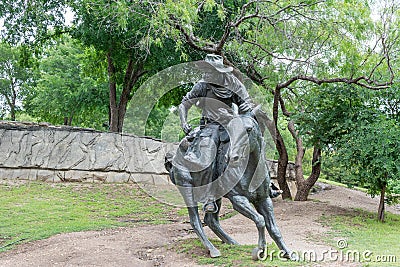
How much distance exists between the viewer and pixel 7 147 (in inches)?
492

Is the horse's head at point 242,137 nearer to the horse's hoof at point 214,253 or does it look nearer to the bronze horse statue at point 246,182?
the bronze horse statue at point 246,182

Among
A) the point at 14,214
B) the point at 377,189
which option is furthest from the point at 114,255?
the point at 377,189

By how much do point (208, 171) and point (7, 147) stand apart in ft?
30.1

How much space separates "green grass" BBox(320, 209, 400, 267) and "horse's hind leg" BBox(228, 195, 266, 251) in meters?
1.31

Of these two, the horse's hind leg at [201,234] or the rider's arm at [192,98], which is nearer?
the horse's hind leg at [201,234]

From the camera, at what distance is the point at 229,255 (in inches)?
215

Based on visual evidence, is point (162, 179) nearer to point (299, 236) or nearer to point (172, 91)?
point (172, 91)

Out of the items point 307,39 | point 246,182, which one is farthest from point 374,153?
point 246,182

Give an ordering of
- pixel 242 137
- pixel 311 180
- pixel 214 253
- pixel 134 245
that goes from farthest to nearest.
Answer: pixel 311 180, pixel 134 245, pixel 214 253, pixel 242 137

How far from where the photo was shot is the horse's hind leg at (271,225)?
5.23 m

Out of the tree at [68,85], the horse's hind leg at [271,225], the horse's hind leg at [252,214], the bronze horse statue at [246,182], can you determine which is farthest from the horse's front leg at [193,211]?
the tree at [68,85]

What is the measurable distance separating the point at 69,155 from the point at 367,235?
9015 millimetres

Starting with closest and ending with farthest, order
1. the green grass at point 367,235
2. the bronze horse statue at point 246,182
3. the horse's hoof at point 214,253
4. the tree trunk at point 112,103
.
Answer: the bronze horse statue at point 246,182 → the horse's hoof at point 214,253 → the green grass at point 367,235 → the tree trunk at point 112,103

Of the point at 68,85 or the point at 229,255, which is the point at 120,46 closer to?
the point at 68,85
